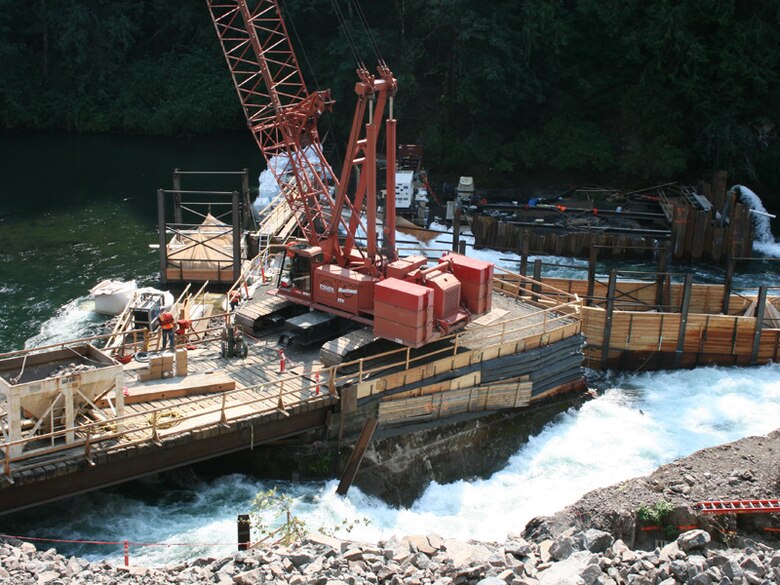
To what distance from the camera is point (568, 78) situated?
226ft

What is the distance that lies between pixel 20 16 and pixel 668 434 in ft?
247

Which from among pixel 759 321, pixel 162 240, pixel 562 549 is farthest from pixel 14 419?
pixel 759 321

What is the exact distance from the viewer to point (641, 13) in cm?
6500

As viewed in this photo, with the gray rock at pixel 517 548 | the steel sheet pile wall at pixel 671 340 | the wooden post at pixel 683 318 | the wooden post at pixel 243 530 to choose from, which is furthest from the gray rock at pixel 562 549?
the wooden post at pixel 683 318

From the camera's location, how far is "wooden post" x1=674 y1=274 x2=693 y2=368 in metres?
37.6

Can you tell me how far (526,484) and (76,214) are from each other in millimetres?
39854

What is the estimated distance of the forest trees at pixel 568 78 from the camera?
6303 cm

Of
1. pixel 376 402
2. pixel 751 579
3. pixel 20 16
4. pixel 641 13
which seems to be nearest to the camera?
pixel 751 579

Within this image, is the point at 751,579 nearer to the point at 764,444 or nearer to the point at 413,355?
the point at 764,444

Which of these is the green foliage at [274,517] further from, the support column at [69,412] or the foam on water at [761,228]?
the foam on water at [761,228]

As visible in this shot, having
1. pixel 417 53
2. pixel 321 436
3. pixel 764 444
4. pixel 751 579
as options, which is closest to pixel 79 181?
pixel 417 53

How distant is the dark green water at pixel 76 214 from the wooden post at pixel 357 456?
17867 millimetres

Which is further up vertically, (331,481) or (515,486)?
(331,481)

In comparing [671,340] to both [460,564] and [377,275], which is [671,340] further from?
[460,564]
